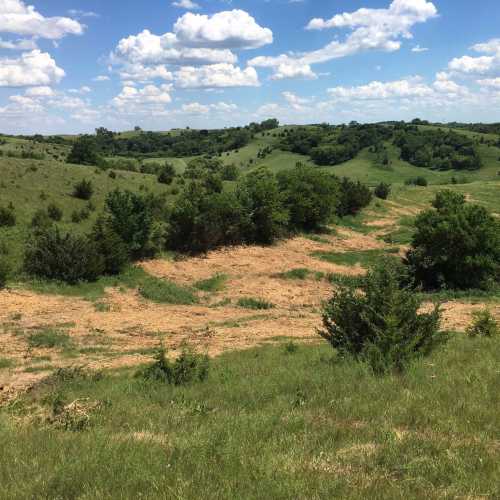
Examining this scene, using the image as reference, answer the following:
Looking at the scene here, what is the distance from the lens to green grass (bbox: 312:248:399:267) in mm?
28742

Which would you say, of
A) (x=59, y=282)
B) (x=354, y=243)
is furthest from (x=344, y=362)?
(x=354, y=243)

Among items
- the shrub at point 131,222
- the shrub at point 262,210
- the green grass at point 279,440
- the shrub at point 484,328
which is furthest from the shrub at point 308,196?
the green grass at point 279,440

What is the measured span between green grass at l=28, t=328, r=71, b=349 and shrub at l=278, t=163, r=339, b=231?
21.8 meters

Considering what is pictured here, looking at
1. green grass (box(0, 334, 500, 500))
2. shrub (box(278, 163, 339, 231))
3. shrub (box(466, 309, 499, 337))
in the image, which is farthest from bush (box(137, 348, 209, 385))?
shrub (box(278, 163, 339, 231))

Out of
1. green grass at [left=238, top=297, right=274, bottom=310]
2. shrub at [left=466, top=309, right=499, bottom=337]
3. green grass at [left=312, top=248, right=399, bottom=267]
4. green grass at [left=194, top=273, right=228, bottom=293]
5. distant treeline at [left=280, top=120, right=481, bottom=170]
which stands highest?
distant treeline at [left=280, top=120, right=481, bottom=170]

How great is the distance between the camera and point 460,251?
75.1ft

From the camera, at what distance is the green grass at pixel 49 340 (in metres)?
13.2

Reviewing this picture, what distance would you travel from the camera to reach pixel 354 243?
112 feet

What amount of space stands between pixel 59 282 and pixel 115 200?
655 cm

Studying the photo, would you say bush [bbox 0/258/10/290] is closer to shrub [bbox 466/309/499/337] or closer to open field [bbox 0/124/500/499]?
open field [bbox 0/124/500/499]

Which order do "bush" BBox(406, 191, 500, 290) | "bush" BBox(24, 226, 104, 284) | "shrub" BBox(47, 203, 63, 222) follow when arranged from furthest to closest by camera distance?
1. "shrub" BBox(47, 203, 63, 222)
2. "bush" BBox(406, 191, 500, 290)
3. "bush" BBox(24, 226, 104, 284)

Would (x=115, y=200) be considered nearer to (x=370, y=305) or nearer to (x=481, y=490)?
(x=370, y=305)

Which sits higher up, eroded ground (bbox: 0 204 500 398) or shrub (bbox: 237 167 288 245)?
shrub (bbox: 237 167 288 245)

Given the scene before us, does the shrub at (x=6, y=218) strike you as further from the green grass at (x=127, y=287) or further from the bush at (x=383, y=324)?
the bush at (x=383, y=324)
